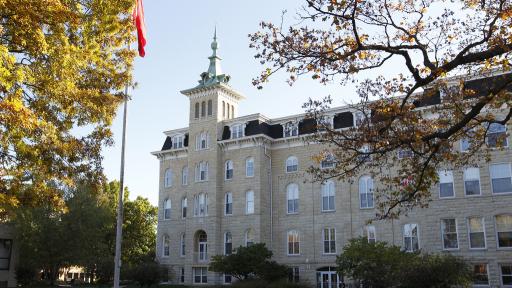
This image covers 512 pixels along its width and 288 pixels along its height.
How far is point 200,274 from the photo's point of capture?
50.4 metres

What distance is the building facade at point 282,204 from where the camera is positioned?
38125 millimetres

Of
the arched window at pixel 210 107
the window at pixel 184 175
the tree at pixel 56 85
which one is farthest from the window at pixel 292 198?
the tree at pixel 56 85

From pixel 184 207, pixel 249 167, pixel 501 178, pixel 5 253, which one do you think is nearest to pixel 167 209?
pixel 184 207

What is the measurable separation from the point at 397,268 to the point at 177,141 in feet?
103

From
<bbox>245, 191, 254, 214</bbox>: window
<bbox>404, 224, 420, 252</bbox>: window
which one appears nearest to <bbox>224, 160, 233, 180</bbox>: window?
<bbox>245, 191, 254, 214</bbox>: window

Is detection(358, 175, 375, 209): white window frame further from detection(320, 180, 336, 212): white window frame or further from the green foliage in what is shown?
the green foliage

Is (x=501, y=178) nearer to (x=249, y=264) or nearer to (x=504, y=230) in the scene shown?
(x=504, y=230)

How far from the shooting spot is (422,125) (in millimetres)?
17500

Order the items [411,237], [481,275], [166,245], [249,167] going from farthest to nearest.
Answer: [166,245]
[249,167]
[411,237]
[481,275]

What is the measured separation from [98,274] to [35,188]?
43472 mm

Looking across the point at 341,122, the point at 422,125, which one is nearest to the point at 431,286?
the point at 422,125

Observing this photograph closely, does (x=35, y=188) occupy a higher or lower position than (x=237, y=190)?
lower

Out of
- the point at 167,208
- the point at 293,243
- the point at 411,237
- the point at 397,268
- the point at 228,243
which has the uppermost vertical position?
the point at 167,208

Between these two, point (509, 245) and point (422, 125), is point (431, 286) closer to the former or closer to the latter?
point (509, 245)
